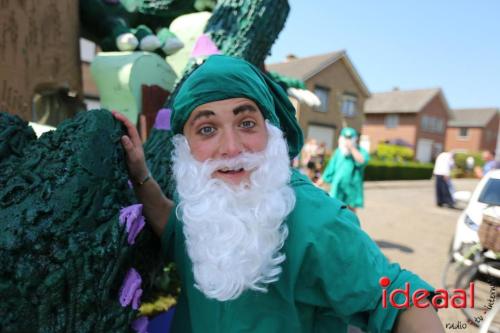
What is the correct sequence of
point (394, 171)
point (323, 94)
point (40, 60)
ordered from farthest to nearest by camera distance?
point (323, 94) < point (394, 171) < point (40, 60)

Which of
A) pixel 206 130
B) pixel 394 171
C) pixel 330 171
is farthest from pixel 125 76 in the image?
pixel 394 171

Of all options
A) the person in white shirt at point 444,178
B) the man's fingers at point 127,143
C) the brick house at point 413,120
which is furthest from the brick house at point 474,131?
the man's fingers at point 127,143

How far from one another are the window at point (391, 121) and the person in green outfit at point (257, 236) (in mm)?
29807

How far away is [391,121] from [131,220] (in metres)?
30.4

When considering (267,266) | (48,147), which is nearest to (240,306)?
(267,266)

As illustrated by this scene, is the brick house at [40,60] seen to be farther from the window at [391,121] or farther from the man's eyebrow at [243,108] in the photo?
the window at [391,121]

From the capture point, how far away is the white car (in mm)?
2396

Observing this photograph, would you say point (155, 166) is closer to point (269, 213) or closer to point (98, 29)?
point (269, 213)

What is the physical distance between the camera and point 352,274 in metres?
0.98

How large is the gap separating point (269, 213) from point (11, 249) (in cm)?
65

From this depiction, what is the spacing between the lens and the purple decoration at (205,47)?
216 centimetres

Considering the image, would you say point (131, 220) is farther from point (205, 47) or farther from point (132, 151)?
point (205, 47)

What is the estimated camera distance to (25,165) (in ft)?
3.10

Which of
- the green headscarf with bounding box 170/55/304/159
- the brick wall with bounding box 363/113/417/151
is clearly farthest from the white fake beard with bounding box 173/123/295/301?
the brick wall with bounding box 363/113/417/151
